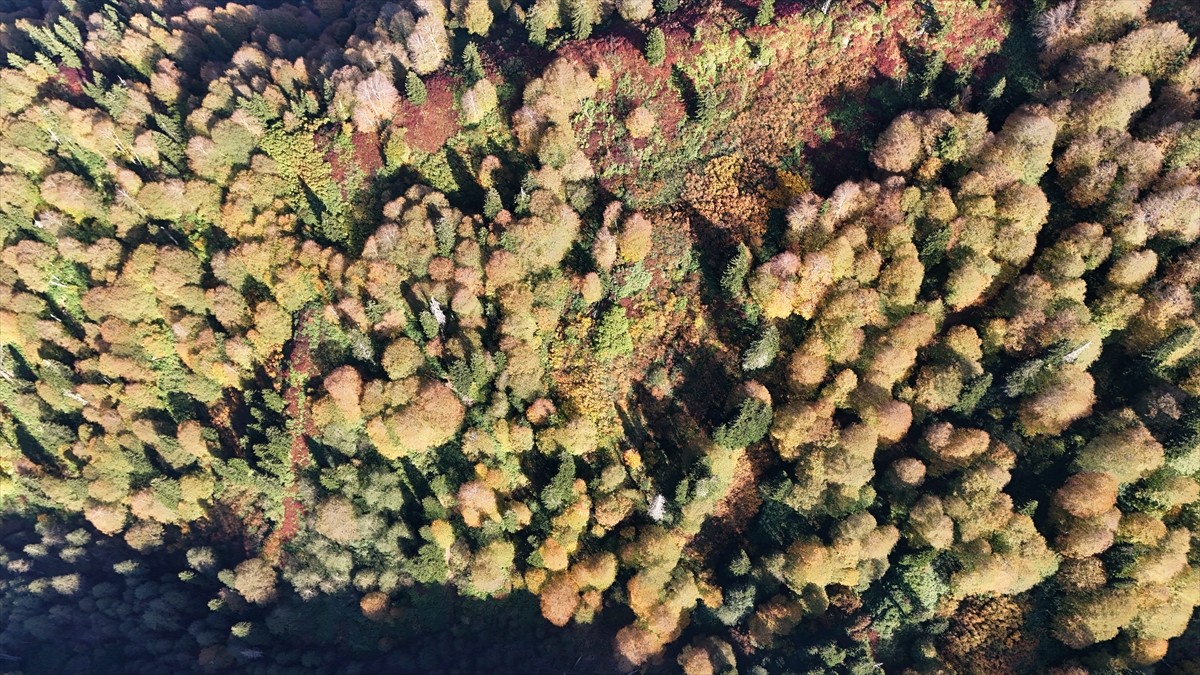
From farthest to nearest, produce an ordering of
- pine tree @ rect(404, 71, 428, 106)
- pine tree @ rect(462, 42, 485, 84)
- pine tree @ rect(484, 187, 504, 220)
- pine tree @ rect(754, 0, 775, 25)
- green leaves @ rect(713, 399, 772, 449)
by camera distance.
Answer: pine tree @ rect(404, 71, 428, 106) → pine tree @ rect(462, 42, 485, 84) → pine tree @ rect(484, 187, 504, 220) → pine tree @ rect(754, 0, 775, 25) → green leaves @ rect(713, 399, 772, 449)

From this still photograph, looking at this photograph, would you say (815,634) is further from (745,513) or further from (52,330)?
(52,330)

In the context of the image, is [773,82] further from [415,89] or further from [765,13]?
[415,89]

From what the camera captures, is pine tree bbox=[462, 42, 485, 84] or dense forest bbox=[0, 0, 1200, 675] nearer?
dense forest bbox=[0, 0, 1200, 675]

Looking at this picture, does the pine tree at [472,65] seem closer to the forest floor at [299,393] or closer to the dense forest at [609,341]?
the dense forest at [609,341]

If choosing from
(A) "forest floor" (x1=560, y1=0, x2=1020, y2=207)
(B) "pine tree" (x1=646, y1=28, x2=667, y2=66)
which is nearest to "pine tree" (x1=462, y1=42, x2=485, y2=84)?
(A) "forest floor" (x1=560, y1=0, x2=1020, y2=207)

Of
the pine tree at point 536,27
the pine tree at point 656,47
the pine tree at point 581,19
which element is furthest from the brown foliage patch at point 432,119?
the pine tree at point 656,47

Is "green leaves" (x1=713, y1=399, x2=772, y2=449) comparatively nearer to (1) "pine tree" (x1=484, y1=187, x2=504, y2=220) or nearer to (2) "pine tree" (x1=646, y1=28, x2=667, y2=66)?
(1) "pine tree" (x1=484, y1=187, x2=504, y2=220)
